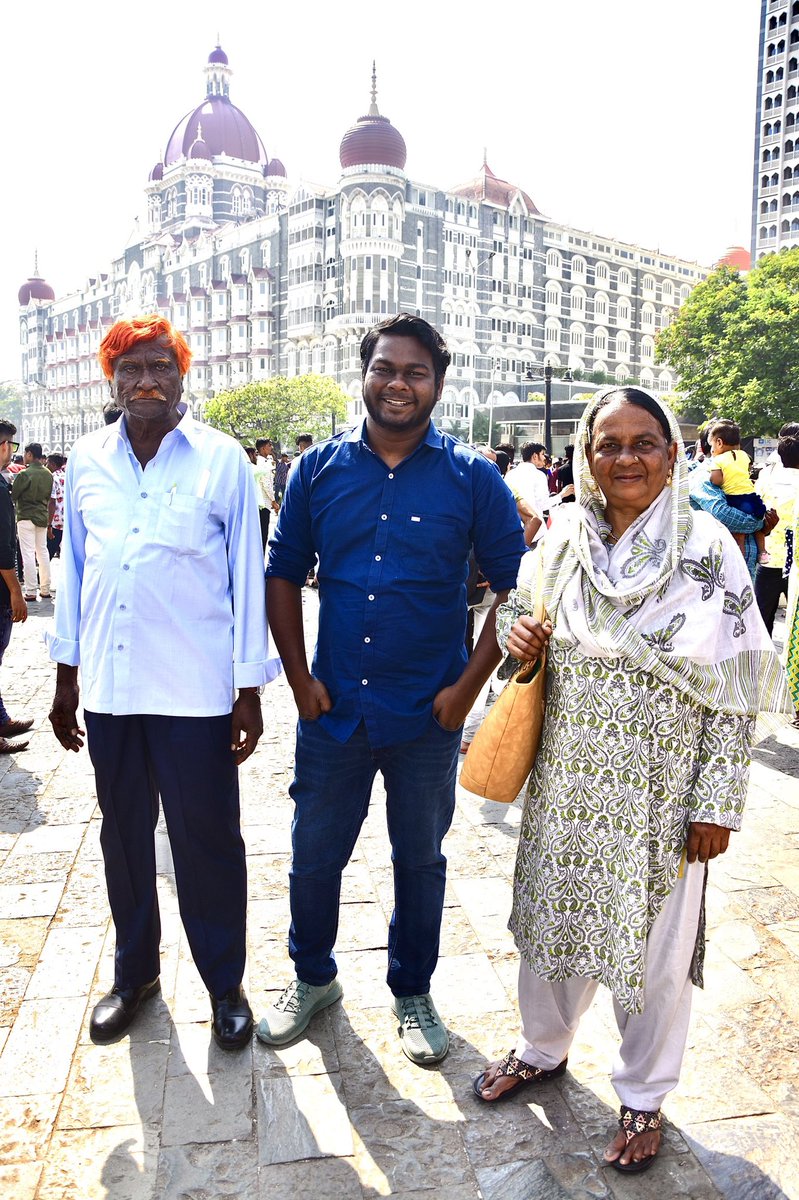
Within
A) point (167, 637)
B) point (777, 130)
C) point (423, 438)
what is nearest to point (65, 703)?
point (167, 637)

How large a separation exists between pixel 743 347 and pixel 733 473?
31369 millimetres

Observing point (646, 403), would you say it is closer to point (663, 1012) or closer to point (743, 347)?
point (663, 1012)

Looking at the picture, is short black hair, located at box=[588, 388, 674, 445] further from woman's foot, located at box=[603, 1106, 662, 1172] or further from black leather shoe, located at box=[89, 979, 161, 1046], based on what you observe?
black leather shoe, located at box=[89, 979, 161, 1046]

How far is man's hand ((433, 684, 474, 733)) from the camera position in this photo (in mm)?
2426

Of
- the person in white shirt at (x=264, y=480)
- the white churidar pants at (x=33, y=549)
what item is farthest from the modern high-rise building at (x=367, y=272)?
the white churidar pants at (x=33, y=549)

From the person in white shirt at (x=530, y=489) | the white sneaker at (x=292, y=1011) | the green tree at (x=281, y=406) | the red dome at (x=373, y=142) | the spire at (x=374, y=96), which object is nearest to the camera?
the white sneaker at (x=292, y=1011)

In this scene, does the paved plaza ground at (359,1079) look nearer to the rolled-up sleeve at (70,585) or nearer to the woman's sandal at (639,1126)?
the woman's sandal at (639,1126)

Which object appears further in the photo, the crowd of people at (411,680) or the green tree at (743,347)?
the green tree at (743,347)

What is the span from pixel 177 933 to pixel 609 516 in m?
2.18

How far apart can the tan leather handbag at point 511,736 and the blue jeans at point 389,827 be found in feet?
0.77

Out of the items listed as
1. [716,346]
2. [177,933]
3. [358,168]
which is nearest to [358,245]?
[358,168]

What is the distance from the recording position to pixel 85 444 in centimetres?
253

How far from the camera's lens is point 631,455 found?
212 cm

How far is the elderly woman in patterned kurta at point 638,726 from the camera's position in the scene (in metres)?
2.08
